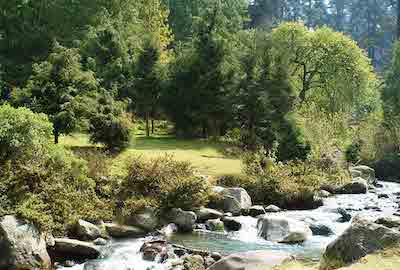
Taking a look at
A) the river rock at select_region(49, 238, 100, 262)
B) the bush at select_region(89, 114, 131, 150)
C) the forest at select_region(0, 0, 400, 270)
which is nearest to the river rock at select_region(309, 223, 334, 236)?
the forest at select_region(0, 0, 400, 270)

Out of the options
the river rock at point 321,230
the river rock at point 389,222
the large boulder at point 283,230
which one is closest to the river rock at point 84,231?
the large boulder at point 283,230

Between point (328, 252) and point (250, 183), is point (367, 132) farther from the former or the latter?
point (328, 252)

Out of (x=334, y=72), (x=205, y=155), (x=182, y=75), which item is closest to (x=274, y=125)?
(x=205, y=155)

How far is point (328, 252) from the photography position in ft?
37.1

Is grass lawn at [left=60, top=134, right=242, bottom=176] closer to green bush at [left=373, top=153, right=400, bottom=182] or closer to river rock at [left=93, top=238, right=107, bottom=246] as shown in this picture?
river rock at [left=93, top=238, right=107, bottom=246]

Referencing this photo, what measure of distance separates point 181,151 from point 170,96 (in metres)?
6.50

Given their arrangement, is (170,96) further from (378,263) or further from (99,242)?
(378,263)

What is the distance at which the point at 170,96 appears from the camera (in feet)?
122

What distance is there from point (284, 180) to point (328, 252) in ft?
43.0

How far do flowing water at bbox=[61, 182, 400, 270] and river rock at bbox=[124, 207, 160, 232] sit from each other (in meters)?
1.00

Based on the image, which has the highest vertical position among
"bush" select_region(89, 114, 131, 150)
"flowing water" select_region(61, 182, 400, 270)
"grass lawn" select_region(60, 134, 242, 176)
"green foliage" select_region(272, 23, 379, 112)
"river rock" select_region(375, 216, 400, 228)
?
"green foliage" select_region(272, 23, 379, 112)

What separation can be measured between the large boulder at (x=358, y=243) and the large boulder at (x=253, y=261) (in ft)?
2.90

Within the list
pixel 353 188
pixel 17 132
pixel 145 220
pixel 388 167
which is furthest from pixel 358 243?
pixel 388 167

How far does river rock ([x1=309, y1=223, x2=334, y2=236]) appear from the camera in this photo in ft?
63.8
